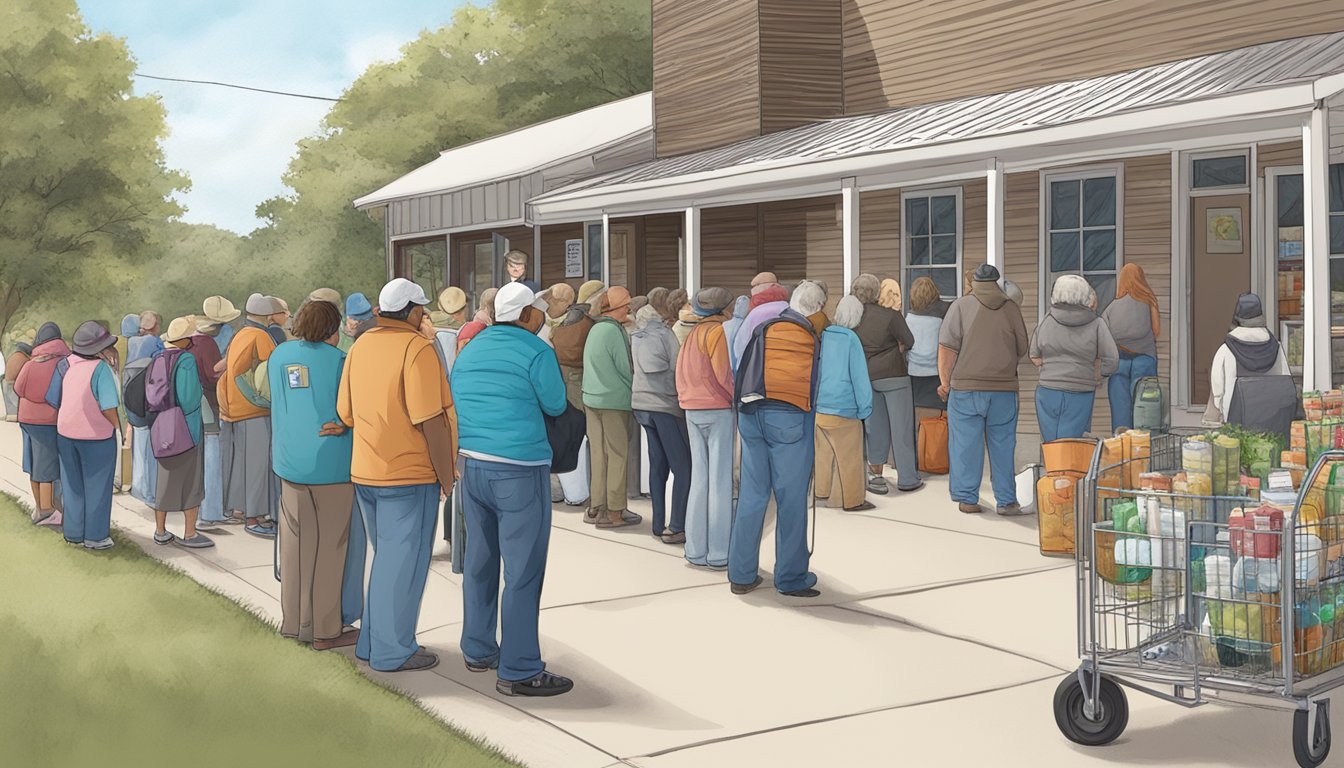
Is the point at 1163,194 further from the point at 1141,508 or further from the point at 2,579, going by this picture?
the point at 2,579

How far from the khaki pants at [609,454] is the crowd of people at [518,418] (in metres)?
0.02

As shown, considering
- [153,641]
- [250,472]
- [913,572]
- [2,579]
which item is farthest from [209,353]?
[913,572]

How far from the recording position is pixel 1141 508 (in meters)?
6.03

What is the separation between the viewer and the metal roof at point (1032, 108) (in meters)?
12.1

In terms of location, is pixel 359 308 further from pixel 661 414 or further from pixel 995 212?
pixel 995 212

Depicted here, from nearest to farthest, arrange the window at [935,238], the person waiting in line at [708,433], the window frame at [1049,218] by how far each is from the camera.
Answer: the person waiting in line at [708,433]
the window frame at [1049,218]
the window at [935,238]

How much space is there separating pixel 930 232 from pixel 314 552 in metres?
11.0

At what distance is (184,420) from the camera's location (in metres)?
11.3

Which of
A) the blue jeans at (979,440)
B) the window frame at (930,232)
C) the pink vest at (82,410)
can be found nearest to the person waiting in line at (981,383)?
the blue jeans at (979,440)

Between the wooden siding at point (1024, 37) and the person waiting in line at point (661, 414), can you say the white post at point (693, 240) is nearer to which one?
the wooden siding at point (1024, 37)

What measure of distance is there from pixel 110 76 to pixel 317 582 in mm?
40568

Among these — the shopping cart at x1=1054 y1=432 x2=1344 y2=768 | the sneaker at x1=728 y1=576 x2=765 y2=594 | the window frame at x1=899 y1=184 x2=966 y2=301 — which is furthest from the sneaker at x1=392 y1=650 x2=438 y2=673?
the window frame at x1=899 y1=184 x2=966 y2=301

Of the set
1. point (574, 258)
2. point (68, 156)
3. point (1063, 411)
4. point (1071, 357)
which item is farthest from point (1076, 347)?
point (68, 156)

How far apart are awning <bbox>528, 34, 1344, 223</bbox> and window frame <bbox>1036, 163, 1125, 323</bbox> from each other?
84 cm
